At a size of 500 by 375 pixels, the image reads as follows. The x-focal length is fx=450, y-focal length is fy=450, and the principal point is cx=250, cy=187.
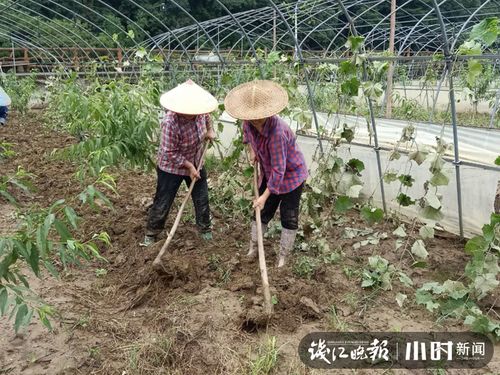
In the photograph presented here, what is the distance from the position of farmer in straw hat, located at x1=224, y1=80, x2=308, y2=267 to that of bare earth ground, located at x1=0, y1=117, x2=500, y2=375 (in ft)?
1.57

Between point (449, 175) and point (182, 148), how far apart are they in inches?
80.3

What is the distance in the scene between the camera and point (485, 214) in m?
3.87

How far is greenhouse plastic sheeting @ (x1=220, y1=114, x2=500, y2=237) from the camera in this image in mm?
3848

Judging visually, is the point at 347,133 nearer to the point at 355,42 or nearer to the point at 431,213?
the point at 355,42

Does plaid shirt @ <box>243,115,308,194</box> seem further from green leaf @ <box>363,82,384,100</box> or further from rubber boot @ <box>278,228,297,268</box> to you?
green leaf @ <box>363,82,384,100</box>

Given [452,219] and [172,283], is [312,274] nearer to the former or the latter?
[172,283]

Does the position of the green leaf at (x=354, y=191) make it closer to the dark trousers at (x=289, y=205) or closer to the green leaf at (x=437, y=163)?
the dark trousers at (x=289, y=205)

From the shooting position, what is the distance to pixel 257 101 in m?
3.04

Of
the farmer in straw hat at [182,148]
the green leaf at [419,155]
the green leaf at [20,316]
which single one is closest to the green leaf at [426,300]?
the green leaf at [419,155]

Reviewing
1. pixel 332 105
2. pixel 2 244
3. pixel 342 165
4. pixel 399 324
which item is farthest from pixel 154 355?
pixel 332 105

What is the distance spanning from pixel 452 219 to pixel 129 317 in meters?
2.93

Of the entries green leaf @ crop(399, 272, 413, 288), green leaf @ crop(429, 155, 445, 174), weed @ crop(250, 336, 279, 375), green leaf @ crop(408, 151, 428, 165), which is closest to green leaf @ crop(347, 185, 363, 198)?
green leaf @ crop(408, 151, 428, 165)

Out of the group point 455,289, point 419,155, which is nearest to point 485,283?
point 455,289

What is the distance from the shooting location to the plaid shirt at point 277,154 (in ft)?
10.1
